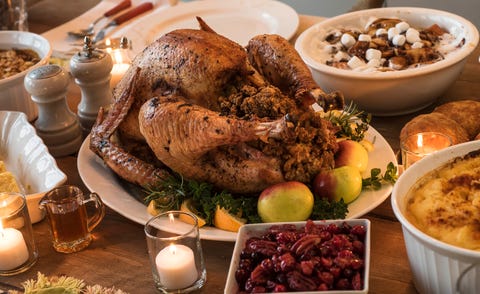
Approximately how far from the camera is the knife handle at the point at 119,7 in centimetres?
288

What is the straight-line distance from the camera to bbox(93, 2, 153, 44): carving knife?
2704mm

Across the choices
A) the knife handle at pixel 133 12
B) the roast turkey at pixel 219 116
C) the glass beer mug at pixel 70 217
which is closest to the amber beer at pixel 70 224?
the glass beer mug at pixel 70 217

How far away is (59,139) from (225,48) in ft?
2.02

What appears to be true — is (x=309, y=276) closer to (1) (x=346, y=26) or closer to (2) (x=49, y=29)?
(1) (x=346, y=26)

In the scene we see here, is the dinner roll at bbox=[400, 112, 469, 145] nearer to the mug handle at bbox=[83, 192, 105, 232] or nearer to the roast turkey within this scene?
the roast turkey

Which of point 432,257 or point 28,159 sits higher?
point 432,257

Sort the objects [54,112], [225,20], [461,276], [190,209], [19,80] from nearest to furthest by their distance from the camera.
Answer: [461,276] < [190,209] < [54,112] < [19,80] < [225,20]

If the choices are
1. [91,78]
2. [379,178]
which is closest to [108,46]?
[91,78]

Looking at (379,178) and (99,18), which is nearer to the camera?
(379,178)

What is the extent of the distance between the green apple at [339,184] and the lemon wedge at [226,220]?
0.19 meters

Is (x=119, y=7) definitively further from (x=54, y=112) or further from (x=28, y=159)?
(x=28, y=159)

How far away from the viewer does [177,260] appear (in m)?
1.33

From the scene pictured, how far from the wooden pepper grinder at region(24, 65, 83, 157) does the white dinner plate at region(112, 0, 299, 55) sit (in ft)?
1.79

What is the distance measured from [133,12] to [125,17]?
5 cm
